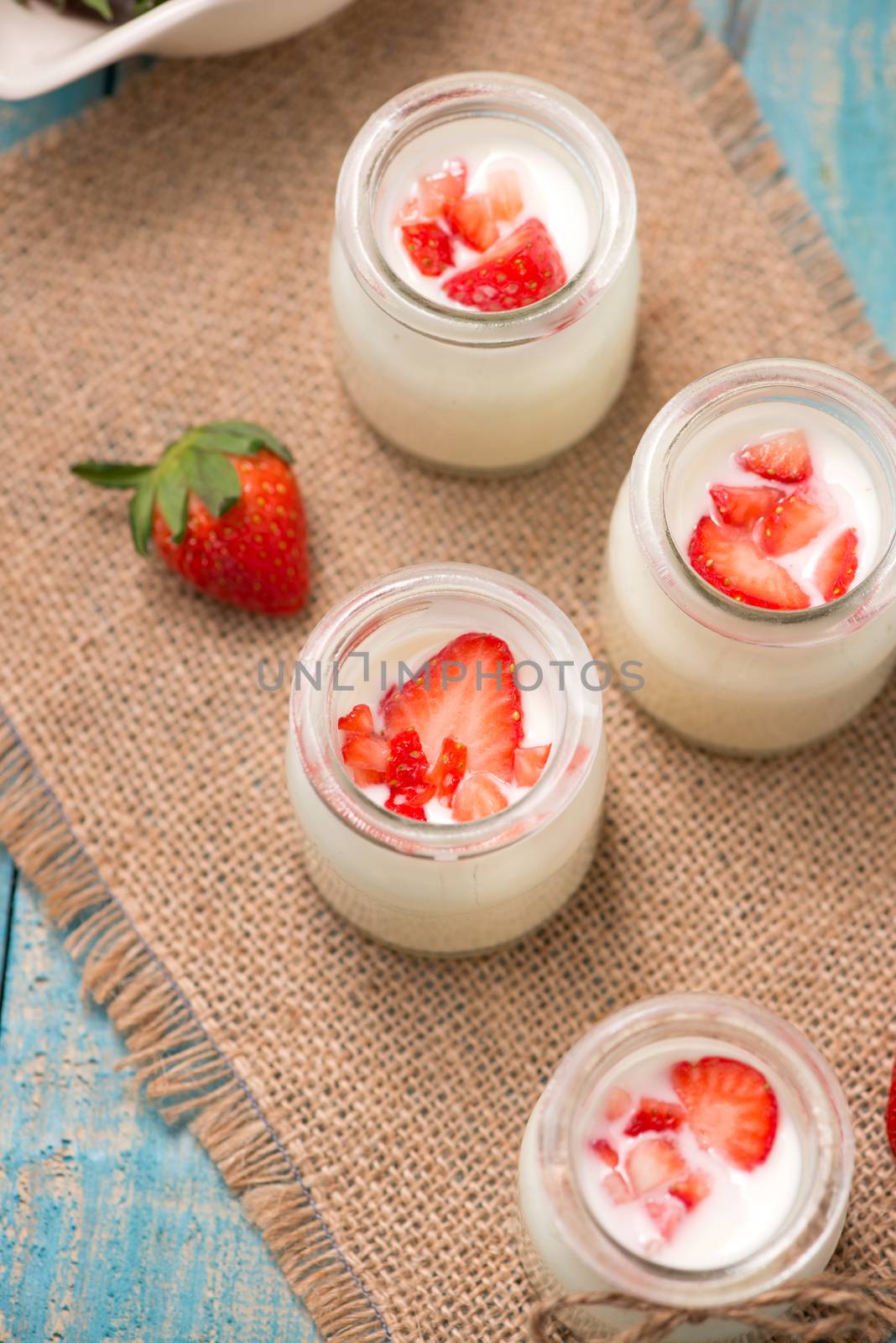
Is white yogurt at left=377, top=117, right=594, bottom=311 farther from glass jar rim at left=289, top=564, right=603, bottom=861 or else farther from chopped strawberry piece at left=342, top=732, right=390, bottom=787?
chopped strawberry piece at left=342, top=732, right=390, bottom=787

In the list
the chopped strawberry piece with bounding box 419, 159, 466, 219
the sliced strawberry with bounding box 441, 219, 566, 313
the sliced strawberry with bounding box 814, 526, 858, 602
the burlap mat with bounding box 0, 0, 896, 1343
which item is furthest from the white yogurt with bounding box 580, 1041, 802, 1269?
the chopped strawberry piece with bounding box 419, 159, 466, 219

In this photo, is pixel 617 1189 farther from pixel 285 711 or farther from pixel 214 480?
pixel 214 480

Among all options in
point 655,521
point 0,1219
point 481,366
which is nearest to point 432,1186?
point 0,1219

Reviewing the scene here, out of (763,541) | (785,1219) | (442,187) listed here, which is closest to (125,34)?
(442,187)

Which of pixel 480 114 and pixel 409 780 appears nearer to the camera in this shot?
pixel 409 780

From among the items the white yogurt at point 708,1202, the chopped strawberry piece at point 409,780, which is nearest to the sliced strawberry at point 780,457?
the chopped strawberry piece at point 409,780

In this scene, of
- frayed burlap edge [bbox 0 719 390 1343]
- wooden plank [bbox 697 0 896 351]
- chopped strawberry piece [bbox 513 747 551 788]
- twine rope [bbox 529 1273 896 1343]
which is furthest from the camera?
wooden plank [bbox 697 0 896 351]

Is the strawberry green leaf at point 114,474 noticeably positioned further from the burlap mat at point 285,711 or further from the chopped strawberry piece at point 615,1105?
the chopped strawberry piece at point 615,1105
